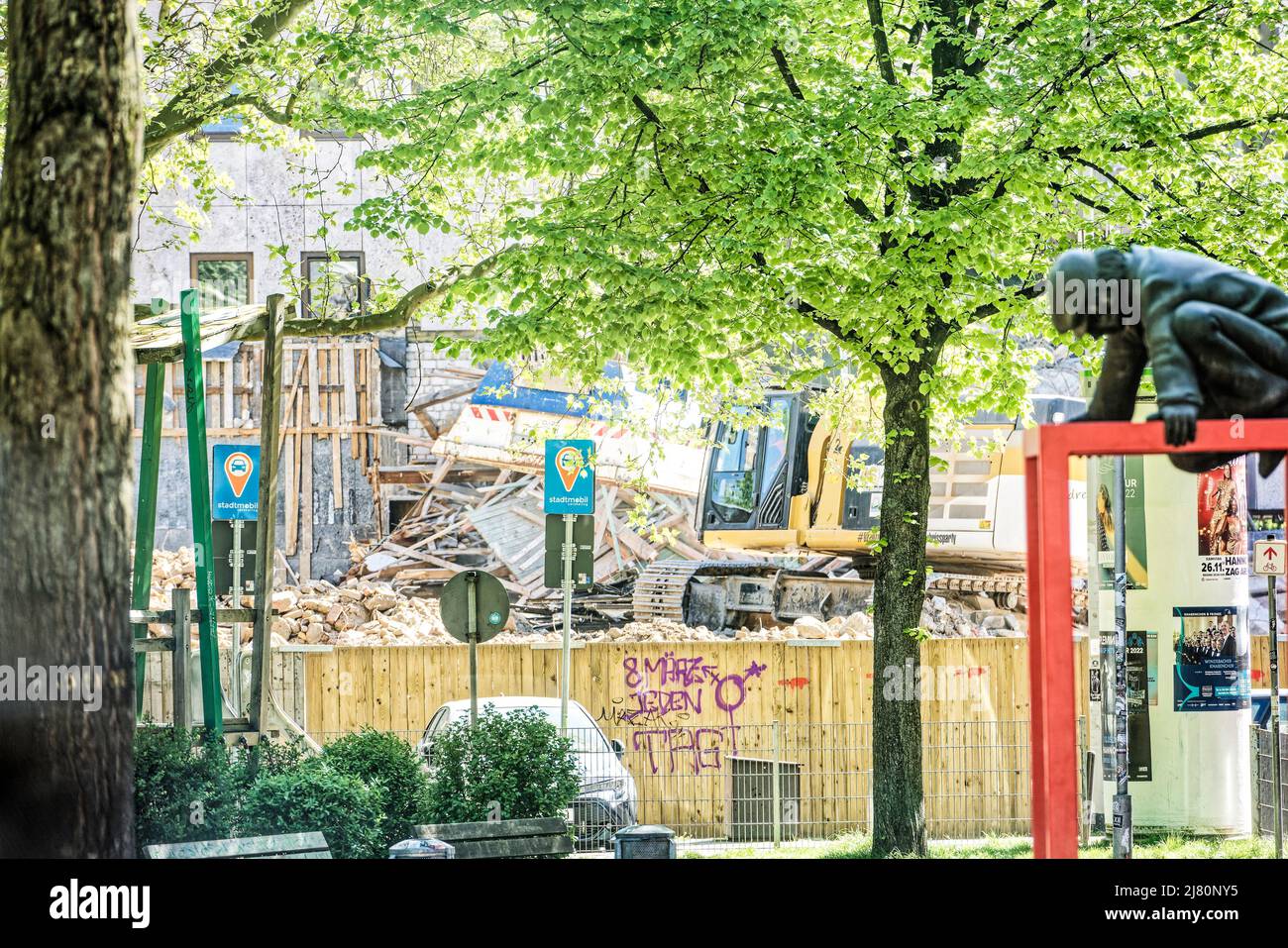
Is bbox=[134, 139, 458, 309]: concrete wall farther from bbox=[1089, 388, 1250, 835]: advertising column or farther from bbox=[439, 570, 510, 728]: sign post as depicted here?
bbox=[1089, 388, 1250, 835]: advertising column

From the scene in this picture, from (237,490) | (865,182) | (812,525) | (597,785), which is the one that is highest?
(865,182)

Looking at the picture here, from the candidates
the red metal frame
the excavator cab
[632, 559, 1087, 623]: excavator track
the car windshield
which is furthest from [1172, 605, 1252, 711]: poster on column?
the excavator cab

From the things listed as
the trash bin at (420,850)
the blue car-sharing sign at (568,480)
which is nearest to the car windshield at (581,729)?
the blue car-sharing sign at (568,480)

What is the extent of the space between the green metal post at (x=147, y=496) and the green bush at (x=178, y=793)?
8.55ft

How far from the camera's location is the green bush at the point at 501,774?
1174 cm

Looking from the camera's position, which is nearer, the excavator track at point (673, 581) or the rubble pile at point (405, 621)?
the rubble pile at point (405, 621)

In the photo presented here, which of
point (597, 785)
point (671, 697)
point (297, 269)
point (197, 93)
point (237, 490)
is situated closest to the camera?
point (597, 785)

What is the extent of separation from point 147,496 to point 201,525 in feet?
6.92

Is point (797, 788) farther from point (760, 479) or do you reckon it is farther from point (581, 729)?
point (760, 479)

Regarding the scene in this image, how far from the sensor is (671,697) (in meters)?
19.4

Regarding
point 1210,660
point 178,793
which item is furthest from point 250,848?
point 1210,660

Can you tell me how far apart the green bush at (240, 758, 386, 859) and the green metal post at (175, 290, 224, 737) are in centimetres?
75

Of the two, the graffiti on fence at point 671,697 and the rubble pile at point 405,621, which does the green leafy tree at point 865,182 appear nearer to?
the graffiti on fence at point 671,697
